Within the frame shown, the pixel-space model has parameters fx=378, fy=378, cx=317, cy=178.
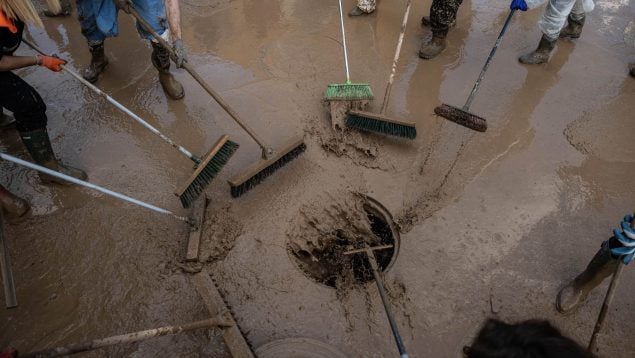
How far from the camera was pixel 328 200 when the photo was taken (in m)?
3.31

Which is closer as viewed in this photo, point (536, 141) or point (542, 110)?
point (536, 141)

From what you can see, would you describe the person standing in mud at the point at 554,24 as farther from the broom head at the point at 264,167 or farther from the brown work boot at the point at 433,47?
the broom head at the point at 264,167

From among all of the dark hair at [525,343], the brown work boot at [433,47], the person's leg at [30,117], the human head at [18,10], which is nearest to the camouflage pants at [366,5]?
the brown work boot at [433,47]

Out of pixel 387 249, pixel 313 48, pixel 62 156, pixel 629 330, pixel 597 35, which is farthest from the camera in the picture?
pixel 597 35

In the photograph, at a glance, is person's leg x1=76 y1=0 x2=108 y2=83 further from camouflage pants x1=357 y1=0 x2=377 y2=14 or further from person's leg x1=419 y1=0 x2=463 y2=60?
person's leg x1=419 y1=0 x2=463 y2=60

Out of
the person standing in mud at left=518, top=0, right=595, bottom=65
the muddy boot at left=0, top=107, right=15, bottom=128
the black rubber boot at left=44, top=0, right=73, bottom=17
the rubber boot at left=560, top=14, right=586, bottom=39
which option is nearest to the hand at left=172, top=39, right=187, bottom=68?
the muddy boot at left=0, top=107, right=15, bottom=128

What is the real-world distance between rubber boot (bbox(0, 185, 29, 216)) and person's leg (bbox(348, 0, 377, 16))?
14.5 ft

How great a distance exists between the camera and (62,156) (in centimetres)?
362

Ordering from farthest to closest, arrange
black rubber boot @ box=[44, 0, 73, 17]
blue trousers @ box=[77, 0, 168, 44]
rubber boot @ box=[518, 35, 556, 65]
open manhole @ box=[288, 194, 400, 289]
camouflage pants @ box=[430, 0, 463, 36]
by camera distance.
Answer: black rubber boot @ box=[44, 0, 73, 17]
rubber boot @ box=[518, 35, 556, 65]
camouflage pants @ box=[430, 0, 463, 36]
blue trousers @ box=[77, 0, 168, 44]
open manhole @ box=[288, 194, 400, 289]

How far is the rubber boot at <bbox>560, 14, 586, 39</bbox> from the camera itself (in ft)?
16.2

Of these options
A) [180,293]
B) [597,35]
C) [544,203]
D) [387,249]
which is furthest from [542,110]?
[180,293]

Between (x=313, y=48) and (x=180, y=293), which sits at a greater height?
(x=313, y=48)

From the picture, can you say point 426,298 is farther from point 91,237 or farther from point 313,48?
point 313,48

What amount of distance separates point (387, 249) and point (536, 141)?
1.97m
